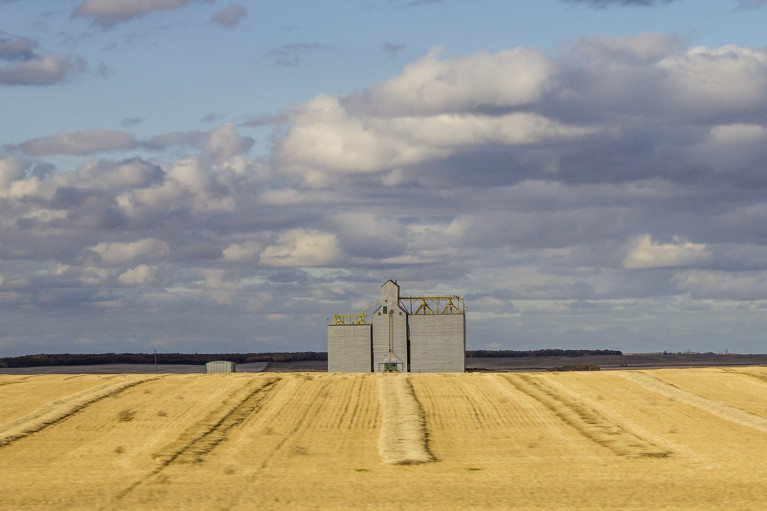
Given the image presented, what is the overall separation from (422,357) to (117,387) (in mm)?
54219

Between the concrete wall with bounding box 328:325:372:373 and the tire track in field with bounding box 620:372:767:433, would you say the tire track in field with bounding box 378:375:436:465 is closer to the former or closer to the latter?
the tire track in field with bounding box 620:372:767:433

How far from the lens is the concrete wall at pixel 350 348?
357 feet

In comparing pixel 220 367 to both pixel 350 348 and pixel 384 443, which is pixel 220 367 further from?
pixel 384 443

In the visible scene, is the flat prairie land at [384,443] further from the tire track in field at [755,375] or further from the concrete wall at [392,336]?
the concrete wall at [392,336]

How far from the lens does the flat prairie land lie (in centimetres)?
2883

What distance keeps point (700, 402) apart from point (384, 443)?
22825 millimetres

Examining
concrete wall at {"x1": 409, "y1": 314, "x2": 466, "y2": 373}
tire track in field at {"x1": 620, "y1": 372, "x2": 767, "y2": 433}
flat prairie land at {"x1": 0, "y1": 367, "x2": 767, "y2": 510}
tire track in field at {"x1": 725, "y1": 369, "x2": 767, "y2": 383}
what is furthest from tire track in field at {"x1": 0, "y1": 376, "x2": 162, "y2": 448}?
concrete wall at {"x1": 409, "y1": 314, "x2": 466, "y2": 373}

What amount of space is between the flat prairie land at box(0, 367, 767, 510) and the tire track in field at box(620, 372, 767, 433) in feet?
0.70

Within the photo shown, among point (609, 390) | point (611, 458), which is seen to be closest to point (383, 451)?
point (611, 458)

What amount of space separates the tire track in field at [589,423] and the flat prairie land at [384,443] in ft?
0.41

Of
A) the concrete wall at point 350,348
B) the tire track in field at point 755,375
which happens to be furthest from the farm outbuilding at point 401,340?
the tire track in field at point 755,375

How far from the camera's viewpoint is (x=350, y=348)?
109375mm

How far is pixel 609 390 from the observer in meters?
56.9

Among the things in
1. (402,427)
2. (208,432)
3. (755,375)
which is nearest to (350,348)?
(755,375)
